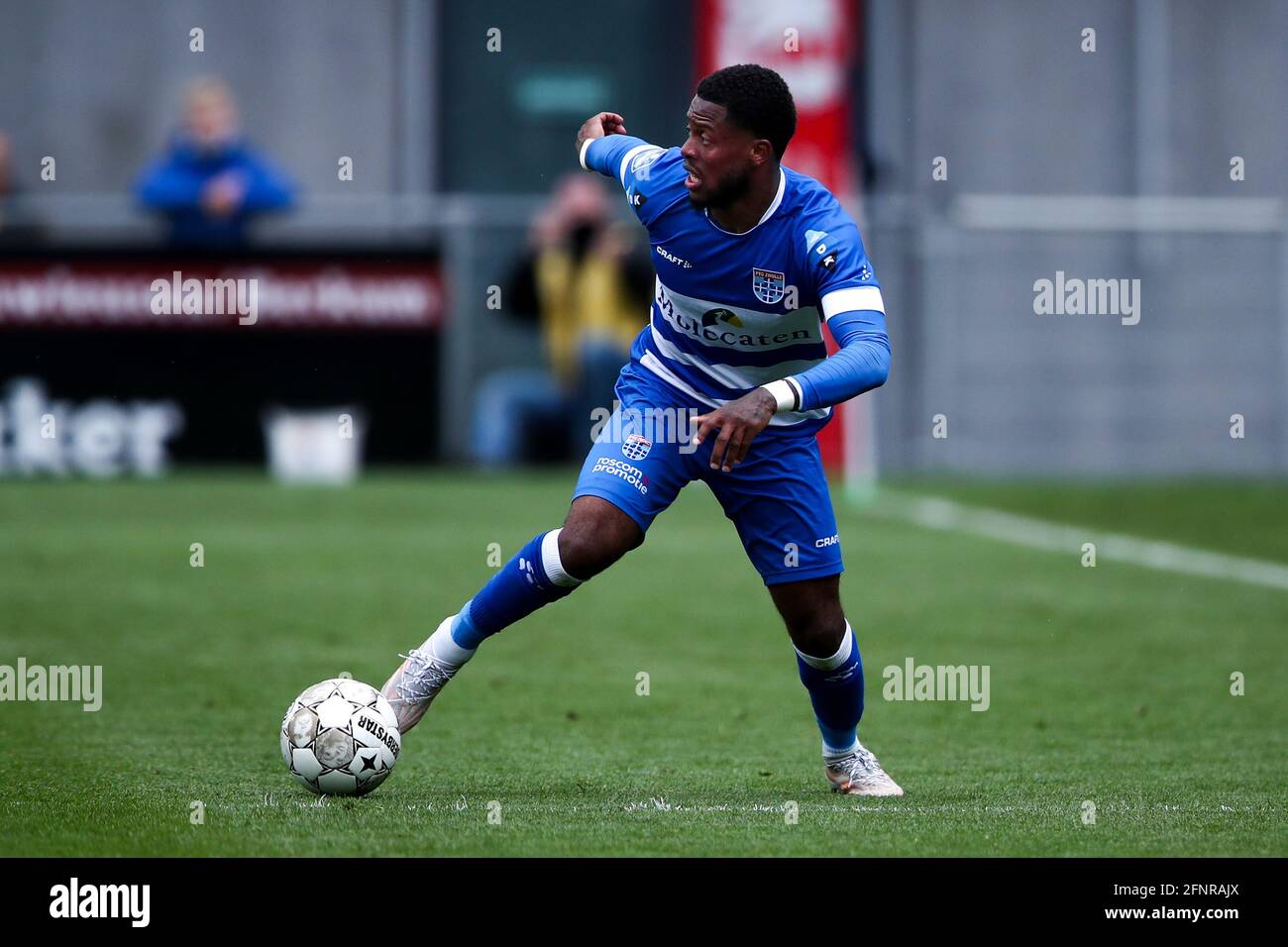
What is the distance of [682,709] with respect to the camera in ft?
29.7

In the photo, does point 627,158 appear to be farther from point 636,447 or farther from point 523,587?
point 523,587

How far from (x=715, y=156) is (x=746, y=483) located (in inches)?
42.3

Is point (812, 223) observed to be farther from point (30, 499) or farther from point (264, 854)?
point (30, 499)

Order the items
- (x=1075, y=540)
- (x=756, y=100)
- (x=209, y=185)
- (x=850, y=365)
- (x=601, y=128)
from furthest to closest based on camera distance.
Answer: (x=209, y=185) → (x=1075, y=540) → (x=601, y=128) → (x=756, y=100) → (x=850, y=365)

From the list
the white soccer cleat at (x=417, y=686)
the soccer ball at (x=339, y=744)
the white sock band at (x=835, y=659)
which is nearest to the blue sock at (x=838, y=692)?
the white sock band at (x=835, y=659)

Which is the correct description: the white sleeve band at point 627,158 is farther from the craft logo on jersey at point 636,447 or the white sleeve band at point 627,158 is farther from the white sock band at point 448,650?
the white sock band at point 448,650

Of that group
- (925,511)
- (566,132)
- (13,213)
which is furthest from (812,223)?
(566,132)

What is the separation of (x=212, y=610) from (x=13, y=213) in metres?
9.34

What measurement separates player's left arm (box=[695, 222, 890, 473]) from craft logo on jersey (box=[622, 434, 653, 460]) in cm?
69

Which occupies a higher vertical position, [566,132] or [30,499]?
[566,132]

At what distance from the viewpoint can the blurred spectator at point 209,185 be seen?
19.4m

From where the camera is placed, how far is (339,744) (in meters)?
6.67

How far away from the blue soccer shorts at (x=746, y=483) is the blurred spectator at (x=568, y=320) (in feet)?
40.7

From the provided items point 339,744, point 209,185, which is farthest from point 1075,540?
point 339,744
